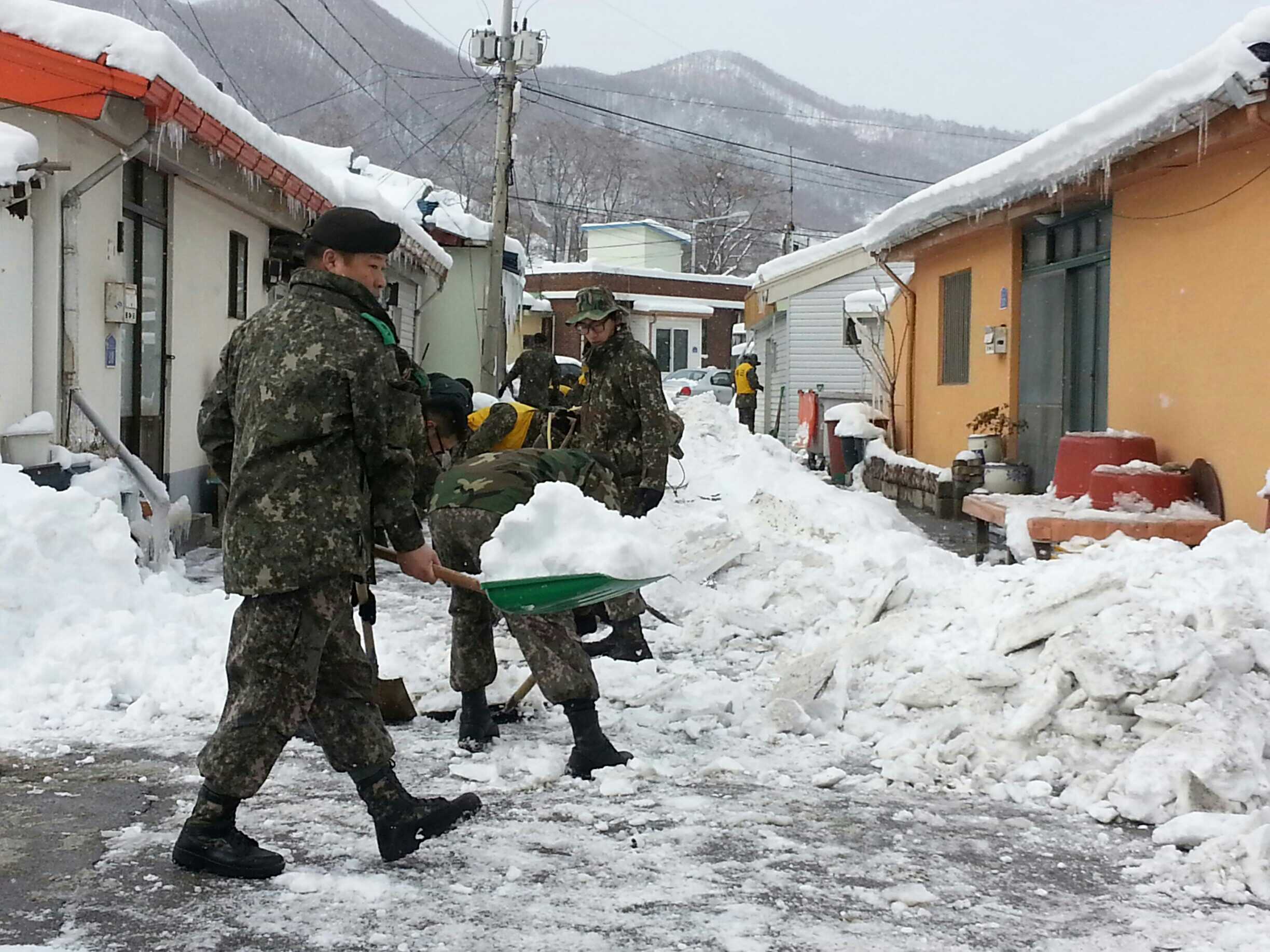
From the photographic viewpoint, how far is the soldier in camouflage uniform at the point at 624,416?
643 cm

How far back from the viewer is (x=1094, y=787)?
14.3ft

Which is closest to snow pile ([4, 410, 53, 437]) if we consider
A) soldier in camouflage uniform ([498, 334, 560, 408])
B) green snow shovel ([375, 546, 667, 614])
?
green snow shovel ([375, 546, 667, 614])

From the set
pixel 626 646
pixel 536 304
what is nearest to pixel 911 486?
pixel 626 646

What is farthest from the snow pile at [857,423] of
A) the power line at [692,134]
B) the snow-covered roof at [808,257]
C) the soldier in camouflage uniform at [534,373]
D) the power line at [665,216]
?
the power line at [665,216]

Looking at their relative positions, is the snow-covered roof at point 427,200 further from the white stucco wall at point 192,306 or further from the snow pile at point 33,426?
the snow pile at point 33,426

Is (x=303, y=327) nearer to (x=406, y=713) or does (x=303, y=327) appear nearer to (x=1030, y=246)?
(x=406, y=713)

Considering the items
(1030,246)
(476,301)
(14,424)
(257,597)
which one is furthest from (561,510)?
(476,301)

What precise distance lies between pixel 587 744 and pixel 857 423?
38.0 feet

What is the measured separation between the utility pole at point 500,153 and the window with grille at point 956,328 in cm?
855

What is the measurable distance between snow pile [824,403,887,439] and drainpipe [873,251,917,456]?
2.35 feet

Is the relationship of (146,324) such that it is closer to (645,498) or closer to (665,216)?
(645,498)

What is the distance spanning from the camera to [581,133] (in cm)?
9512

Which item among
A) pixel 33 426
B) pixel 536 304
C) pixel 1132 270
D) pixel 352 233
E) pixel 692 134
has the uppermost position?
pixel 692 134

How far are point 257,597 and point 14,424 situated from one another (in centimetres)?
469
